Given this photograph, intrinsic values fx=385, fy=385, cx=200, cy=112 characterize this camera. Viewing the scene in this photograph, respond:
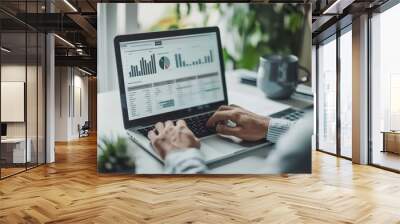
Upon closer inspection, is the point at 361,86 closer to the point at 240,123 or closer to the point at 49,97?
the point at 240,123

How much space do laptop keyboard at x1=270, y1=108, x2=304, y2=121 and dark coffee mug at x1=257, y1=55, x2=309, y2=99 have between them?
0.24 meters

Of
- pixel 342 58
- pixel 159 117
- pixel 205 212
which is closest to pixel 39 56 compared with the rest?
pixel 159 117

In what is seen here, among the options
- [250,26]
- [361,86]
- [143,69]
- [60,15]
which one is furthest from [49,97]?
[361,86]

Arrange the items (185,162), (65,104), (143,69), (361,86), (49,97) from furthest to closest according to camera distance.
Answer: (65,104)
(49,97)
(361,86)
(185,162)
(143,69)

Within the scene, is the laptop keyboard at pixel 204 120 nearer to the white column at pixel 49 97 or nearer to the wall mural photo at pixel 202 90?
the wall mural photo at pixel 202 90

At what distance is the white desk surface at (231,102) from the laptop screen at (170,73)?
8.3 inches

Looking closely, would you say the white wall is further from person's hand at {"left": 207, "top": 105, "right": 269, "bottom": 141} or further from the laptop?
person's hand at {"left": 207, "top": 105, "right": 269, "bottom": 141}

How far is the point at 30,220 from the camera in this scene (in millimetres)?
3830

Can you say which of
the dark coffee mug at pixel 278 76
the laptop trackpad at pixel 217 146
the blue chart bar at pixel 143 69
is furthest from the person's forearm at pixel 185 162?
the dark coffee mug at pixel 278 76

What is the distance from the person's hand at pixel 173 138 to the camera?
6.16 m

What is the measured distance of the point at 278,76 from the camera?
6.21 m

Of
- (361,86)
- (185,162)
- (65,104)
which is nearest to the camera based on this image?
(185,162)

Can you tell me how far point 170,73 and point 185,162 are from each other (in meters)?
1.46

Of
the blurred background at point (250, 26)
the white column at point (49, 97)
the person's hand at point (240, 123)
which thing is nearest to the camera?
the person's hand at point (240, 123)
